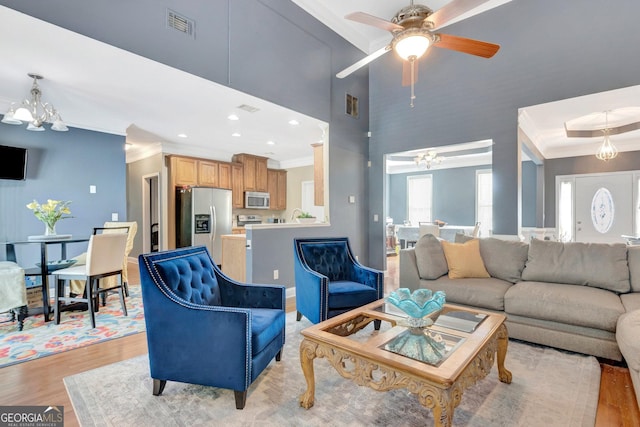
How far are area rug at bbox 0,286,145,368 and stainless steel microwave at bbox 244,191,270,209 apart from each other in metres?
3.86

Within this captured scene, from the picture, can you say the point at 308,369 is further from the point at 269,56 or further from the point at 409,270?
the point at 269,56

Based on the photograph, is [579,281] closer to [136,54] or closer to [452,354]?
[452,354]

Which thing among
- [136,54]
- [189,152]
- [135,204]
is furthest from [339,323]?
[135,204]

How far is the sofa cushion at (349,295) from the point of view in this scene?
2846mm

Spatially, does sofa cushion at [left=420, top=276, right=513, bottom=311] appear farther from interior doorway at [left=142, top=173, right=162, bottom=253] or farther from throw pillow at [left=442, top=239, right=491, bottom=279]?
interior doorway at [left=142, top=173, right=162, bottom=253]

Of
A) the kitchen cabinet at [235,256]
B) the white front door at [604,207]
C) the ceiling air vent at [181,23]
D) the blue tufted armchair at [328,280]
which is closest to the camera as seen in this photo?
the blue tufted armchair at [328,280]

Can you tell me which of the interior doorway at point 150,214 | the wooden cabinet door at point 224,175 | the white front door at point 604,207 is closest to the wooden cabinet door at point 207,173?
the wooden cabinet door at point 224,175

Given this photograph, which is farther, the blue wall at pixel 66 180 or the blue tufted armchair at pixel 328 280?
the blue wall at pixel 66 180

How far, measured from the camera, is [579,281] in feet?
9.16

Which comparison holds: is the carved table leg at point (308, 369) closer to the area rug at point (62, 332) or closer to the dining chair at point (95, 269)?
→ the area rug at point (62, 332)

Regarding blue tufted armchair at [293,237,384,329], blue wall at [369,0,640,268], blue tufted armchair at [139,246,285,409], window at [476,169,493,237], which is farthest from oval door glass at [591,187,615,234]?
blue tufted armchair at [139,246,285,409]

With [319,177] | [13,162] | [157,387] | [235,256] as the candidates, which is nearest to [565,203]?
[319,177]

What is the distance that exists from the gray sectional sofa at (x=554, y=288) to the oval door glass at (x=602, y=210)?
201 inches

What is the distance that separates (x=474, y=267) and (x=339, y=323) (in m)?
1.88
